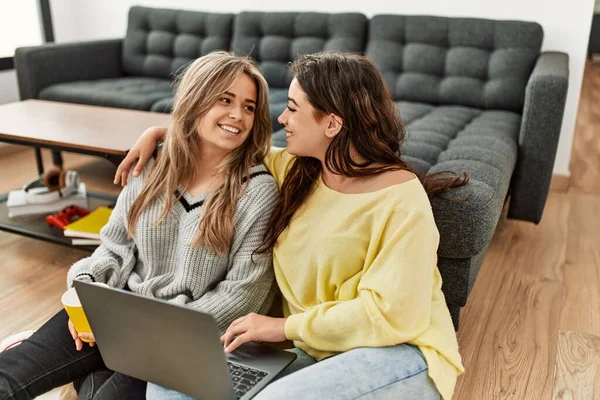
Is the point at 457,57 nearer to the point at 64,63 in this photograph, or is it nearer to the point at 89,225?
the point at 89,225

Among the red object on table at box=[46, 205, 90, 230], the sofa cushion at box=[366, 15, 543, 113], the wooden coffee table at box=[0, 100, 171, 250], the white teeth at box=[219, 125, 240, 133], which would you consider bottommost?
the red object on table at box=[46, 205, 90, 230]

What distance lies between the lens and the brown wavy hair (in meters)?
1.13

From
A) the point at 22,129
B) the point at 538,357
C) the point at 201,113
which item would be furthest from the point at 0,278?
the point at 538,357

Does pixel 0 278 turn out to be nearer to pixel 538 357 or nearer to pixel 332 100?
pixel 332 100

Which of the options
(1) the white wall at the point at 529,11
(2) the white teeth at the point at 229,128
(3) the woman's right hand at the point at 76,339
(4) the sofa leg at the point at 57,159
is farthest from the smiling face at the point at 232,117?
(4) the sofa leg at the point at 57,159

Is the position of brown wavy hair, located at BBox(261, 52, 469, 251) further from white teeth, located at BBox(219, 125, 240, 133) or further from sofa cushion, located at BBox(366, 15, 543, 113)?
sofa cushion, located at BBox(366, 15, 543, 113)

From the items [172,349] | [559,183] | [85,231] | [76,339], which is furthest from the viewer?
[559,183]

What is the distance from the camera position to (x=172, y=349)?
984mm

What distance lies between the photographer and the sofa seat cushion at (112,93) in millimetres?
2895

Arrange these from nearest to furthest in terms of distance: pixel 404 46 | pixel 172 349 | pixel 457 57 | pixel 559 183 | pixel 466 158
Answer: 1. pixel 172 349
2. pixel 466 158
3. pixel 457 57
4. pixel 404 46
5. pixel 559 183

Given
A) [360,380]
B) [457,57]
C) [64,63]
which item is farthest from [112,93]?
[360,380]

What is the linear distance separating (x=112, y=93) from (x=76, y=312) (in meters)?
2.00

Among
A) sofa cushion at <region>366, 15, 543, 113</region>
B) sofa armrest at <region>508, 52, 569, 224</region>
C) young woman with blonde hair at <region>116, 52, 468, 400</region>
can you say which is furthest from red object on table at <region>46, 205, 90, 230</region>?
sofa armrest at <region>508, 52, 569, 224</region>

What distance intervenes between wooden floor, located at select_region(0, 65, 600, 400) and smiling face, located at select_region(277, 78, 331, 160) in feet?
2.51
